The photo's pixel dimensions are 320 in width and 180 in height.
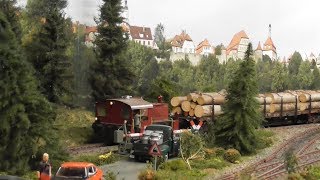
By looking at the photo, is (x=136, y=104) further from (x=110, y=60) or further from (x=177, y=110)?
(x=110, y=60)

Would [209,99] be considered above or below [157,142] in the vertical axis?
above

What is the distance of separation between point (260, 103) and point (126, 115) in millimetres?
10234

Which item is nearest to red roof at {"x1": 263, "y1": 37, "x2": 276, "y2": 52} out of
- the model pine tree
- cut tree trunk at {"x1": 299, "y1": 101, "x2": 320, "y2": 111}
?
cut tree trunk at {"x1": 299, "y1": 101, "x2": 320, "y2": 111}

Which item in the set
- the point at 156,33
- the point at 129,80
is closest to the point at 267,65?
the point at 156,33

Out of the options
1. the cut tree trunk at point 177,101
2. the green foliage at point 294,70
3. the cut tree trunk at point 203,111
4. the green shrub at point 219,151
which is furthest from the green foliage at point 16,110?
the green foliage at point 294,70

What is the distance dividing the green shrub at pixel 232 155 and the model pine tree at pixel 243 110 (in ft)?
5.73

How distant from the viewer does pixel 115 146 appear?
85.9 feet

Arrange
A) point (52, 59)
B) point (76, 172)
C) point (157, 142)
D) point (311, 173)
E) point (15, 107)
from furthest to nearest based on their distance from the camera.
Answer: point (52, 59) < point (157, 142) < point (311, 173) < point (15, 107) < point (76, 172)

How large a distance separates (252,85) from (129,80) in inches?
479

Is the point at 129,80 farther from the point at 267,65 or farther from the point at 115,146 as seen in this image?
the point at 267,65

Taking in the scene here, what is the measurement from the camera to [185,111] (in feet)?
101

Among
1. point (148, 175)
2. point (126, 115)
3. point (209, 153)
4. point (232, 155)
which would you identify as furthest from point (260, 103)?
point (148, 175)

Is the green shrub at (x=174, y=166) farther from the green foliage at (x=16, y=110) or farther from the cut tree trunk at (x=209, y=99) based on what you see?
the cut tree trunk at (x=209, y=99)

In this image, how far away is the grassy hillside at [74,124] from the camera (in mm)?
27062
